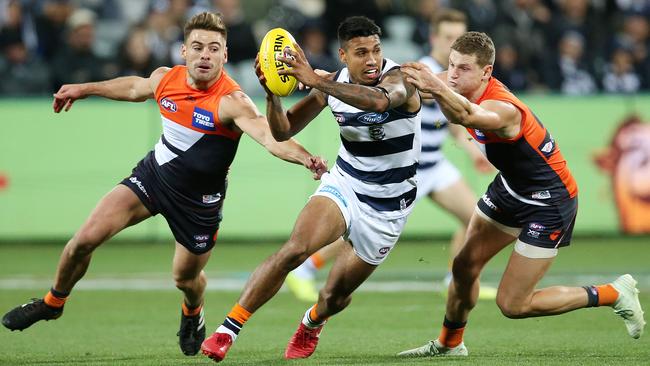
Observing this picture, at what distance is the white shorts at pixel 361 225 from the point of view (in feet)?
27.2

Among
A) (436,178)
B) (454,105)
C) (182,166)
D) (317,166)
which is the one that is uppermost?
(454,105)

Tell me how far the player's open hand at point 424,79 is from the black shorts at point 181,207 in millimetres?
2276

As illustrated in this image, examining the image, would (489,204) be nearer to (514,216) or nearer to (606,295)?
(514,216)

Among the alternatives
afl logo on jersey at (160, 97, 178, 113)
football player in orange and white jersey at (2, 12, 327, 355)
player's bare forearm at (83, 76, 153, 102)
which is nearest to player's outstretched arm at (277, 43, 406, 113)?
football player in orange and white jersey at (2, 12, 327, 355)

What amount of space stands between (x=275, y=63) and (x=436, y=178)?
15.4 feet

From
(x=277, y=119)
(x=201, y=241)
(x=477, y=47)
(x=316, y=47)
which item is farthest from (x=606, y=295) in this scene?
(x=316, y=47)

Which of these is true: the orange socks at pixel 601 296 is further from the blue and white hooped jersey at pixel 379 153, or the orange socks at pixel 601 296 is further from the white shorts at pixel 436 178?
the white shorts at pixel 436 178

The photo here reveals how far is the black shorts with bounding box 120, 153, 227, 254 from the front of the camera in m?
8.91

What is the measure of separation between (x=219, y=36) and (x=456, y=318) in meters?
2.80

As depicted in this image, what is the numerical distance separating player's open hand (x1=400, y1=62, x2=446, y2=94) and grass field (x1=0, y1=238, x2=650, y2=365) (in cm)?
195

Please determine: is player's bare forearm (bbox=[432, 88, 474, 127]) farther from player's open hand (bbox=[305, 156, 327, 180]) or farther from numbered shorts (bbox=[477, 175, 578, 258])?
numbered shorts (bbox=[477, 175, 578, 258])

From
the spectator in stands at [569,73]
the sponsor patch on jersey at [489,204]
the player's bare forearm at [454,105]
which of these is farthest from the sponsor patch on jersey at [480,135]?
the spectator in stands at [569,73]

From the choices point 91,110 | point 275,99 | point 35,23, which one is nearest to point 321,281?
point 91,110

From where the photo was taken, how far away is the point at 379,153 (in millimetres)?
8305
